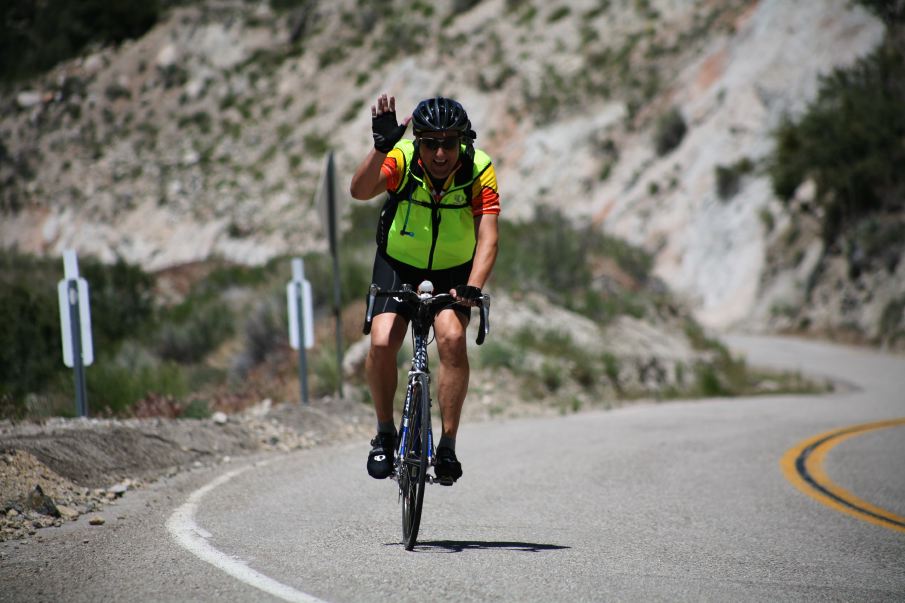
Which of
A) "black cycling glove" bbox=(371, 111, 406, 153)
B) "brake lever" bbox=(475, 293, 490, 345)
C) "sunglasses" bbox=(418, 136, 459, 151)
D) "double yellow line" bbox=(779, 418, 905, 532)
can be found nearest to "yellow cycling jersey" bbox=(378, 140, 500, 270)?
"sunglasses" bbox=(418, 136, 459, 151)

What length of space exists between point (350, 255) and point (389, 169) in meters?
11.6

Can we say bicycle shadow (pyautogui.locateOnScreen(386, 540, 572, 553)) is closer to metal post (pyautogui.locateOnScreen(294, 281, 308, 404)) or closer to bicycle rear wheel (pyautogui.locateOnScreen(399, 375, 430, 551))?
bicycle rear wheel (pyautogui.locateOnScreen(399, 375, 430, 551))

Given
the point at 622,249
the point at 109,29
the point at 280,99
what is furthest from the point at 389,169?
the point at 109,29

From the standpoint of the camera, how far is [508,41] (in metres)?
50.1

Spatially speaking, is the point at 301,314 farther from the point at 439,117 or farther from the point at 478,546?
the point at 478,546

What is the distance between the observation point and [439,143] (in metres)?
5.71

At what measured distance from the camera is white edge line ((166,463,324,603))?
445cm

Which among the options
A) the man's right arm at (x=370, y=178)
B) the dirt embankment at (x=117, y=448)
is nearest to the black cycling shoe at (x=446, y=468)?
the man's right arm at (x=370, y=178)

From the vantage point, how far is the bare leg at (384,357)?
5727 mm

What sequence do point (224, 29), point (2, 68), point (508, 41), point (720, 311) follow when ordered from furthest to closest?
point (2, 68) → point (224, 29) → point (508, 41) → point (720, 311)

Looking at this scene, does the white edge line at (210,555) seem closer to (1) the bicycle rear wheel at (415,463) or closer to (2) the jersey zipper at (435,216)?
(1) the bicycle rear wheel at (415,463)

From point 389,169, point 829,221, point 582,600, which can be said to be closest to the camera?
point 582,600

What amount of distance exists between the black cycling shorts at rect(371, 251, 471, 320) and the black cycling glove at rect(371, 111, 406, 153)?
2.41ft

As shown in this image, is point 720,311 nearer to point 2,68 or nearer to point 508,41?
point 508,41
